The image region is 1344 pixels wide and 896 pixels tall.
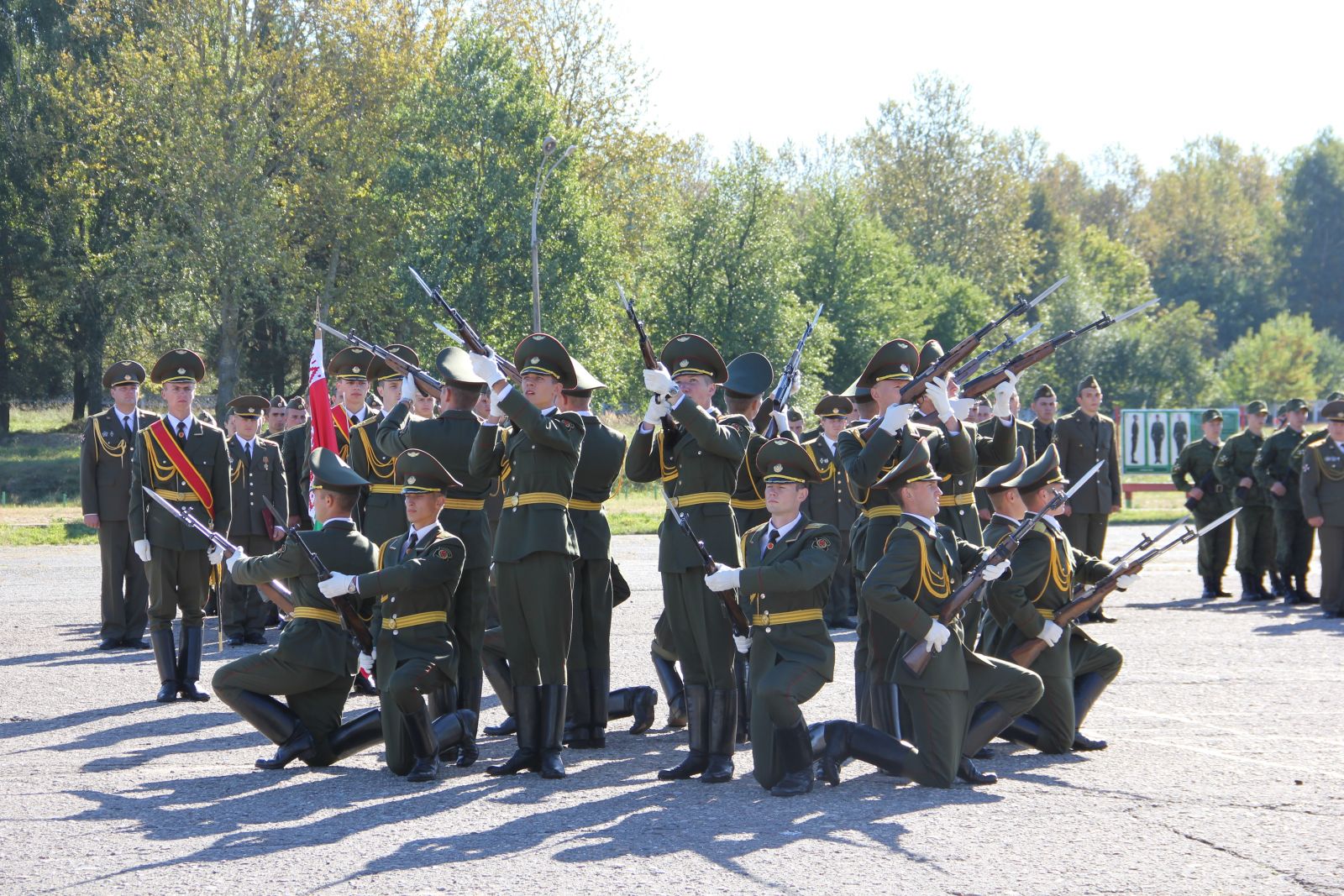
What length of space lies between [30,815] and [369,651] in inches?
73.6

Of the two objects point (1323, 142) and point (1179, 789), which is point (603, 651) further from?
point (1323, 142)

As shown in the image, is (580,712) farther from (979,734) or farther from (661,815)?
(979,734)

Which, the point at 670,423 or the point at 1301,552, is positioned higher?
the point at 670,423

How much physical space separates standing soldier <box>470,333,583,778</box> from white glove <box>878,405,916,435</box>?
62.4 inches

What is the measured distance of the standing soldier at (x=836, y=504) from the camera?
12586mm

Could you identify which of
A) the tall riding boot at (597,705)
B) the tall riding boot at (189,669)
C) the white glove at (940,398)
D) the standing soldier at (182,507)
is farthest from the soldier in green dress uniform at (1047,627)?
the standing soldier at (182,507)

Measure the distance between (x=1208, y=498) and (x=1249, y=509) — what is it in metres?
0.65

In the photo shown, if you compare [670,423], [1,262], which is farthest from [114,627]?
[1,262]

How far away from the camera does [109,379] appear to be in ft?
38.4

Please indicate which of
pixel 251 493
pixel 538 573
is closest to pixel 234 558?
pixel 538 573

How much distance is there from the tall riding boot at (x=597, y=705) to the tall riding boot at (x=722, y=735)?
3.24 ft

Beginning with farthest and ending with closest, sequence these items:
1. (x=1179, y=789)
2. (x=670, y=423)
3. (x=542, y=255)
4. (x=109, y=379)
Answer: (x=542, y=255) → (x=109, y=379) → (x=670, y=423) → (x=1179, y=789)

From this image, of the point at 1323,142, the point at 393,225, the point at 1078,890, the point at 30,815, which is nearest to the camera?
the point at 1078,890

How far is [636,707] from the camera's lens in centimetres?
864
